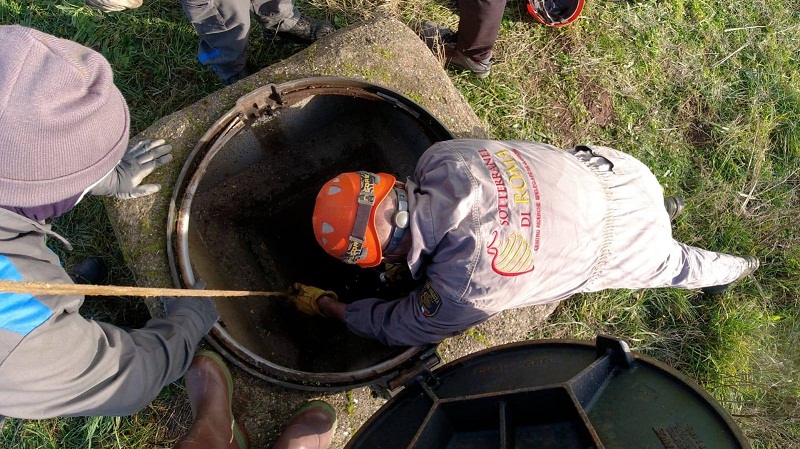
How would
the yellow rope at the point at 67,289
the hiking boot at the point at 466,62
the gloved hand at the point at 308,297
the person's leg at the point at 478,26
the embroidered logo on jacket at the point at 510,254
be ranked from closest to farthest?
1. the yellow rope at the point at 67,289
2. the embroidered logo on jacket at the point at 510,254
3. the gloved hand at the point at 308,297
4. the person's leg at the point at 478,26
5. the hiking boot at the point at 466,62

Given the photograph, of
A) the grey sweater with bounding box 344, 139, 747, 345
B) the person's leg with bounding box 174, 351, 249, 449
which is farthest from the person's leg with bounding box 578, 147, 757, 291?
the person's leg with bounding box 174, 351, 249, 449

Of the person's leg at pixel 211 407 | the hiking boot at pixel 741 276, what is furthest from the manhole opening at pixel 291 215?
the hiking boot at pixel 741 276

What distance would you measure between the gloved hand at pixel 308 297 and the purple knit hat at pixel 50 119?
1.10 meters

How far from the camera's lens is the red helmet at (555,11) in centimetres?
310

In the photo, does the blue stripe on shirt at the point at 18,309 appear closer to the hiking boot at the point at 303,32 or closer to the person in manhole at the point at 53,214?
the person in manhole at the point at 53,214

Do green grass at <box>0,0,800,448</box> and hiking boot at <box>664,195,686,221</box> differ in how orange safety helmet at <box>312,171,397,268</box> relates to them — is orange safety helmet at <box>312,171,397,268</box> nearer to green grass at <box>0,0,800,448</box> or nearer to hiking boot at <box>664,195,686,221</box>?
green grass at <box>0,0,800,448</box>

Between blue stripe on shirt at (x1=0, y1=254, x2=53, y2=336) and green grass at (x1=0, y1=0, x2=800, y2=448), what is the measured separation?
41.3 inches

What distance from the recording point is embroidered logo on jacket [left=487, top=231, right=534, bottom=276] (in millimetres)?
1712

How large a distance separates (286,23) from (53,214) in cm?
159

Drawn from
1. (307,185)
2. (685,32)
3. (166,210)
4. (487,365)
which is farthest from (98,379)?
(685,32)

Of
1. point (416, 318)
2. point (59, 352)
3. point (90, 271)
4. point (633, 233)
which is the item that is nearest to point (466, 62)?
point (633, 233)

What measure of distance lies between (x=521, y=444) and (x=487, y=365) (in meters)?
0.31

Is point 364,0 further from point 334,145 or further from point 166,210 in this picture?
point 166,210

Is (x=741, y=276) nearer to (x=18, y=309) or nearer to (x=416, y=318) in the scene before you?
(x=416, y=318)
